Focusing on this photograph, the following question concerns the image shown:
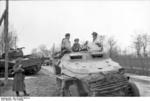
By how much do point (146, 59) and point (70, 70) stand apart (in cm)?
645

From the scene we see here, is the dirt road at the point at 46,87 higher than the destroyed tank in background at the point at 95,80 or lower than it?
lower

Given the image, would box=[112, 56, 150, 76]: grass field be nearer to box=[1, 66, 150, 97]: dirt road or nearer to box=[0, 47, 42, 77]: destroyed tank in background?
box=[1, 66, 150, 97]: dirt road

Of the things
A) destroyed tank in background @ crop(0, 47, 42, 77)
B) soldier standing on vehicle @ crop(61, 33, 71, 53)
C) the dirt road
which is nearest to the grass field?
the dirt road

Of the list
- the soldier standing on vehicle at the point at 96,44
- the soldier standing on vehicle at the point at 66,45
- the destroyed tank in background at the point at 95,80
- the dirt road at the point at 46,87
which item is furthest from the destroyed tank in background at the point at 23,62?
the destroyed tank in background at the point at 95,80

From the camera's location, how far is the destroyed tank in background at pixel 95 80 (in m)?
3.59

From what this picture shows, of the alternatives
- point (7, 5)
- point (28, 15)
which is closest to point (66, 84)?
point (28, 15)

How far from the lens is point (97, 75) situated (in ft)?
12.1

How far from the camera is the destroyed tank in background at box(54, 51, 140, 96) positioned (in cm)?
359

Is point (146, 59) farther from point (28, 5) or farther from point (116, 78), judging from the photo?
point (28, 5)

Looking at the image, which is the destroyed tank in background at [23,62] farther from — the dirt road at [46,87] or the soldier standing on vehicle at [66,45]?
the soldier standing on vehicle at [66,45]

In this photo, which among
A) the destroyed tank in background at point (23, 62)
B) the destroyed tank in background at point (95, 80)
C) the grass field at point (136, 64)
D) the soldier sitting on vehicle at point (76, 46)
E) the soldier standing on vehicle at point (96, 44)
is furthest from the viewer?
the grass field at point (136, 64)

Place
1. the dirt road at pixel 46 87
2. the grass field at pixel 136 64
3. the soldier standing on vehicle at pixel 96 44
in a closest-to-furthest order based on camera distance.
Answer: the dirt road at pixel 46 87 < the soldier standing on vehicle at pixel 96 44 < the grass field at pixel 136 64

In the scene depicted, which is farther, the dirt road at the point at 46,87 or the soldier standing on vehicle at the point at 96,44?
the soldier standing on vehicle at the point at 96,44

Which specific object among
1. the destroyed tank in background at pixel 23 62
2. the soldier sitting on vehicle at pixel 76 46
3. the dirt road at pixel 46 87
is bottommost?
the dirt road at pixel 46 87
